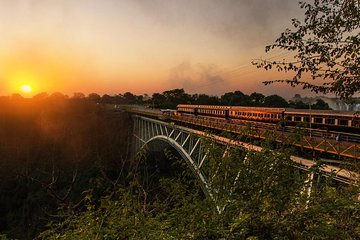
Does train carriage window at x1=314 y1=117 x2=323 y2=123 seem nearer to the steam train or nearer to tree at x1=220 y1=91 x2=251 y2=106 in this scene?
the steam train

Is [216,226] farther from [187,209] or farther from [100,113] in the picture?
[100,113]

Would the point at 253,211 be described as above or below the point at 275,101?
below

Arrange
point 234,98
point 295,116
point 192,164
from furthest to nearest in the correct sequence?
point 234,98, point 295,116, point 192,164

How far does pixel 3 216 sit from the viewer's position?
1668 inches

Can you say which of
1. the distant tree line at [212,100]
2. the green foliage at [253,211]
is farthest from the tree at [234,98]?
the green foliage at [253,211]

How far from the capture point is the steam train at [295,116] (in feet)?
48.6

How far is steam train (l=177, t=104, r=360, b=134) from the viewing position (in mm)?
14805

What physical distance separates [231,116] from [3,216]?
38.7m

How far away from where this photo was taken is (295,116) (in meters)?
19.7

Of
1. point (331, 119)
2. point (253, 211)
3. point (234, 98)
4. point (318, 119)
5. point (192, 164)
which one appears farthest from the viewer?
point (234, 98)

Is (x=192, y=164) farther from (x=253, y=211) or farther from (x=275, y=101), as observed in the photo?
(x=275, y=101)

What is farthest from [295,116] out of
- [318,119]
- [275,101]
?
[275,101]

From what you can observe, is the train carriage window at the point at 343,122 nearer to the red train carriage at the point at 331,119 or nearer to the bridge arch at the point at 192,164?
the red train carriage at the point at 331,119

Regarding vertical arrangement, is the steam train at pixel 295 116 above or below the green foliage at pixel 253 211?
above
